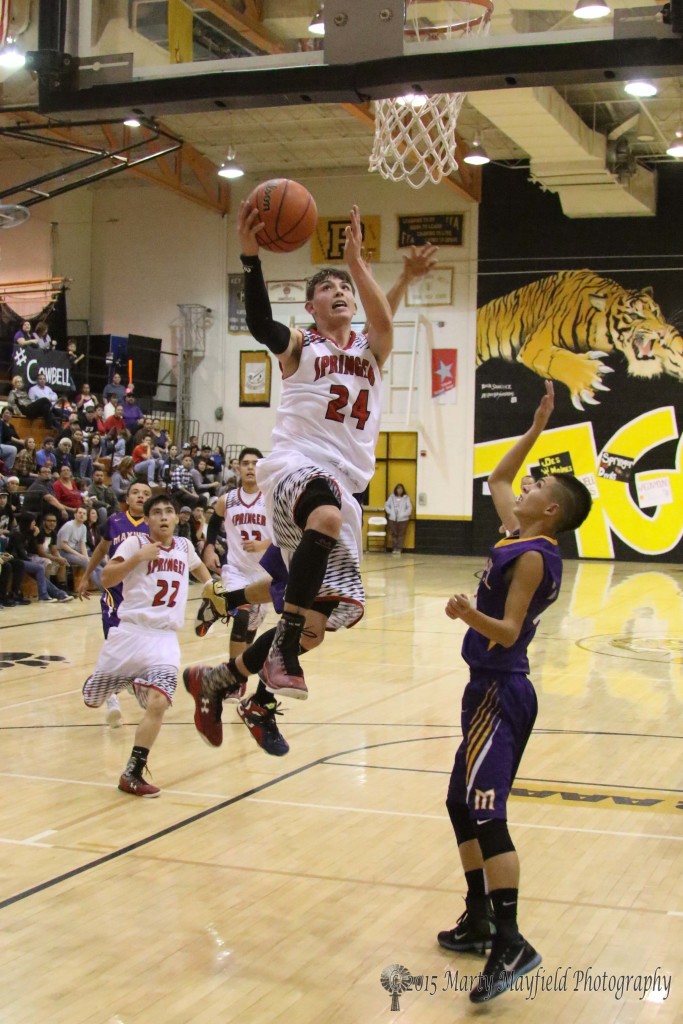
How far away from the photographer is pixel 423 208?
24.8m

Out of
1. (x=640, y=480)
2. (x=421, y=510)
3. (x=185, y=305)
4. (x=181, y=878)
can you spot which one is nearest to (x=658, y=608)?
(x=640, y=480)

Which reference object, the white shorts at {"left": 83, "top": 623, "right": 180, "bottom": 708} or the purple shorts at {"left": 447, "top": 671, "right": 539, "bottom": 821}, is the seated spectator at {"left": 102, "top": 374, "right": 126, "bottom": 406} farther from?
the purple shorts at {"left": 447, "top": 671, "right": 539, "bottom": 821}

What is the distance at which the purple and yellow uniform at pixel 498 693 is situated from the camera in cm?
400

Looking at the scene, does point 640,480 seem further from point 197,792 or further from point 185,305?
point 197,792

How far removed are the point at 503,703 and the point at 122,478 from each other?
Result: 572 inches

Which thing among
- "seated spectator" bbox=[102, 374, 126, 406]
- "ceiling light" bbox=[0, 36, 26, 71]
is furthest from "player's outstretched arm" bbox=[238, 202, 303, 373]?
"seated spectator" bbox=[102, 374, 126, 406]

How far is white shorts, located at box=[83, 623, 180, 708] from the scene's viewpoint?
259 inches

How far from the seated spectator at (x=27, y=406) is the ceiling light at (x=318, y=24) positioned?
15650mm

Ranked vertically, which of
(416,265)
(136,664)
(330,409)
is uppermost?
(416,265)

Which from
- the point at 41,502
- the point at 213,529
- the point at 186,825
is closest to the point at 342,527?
the point at 186,825

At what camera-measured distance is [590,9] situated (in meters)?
4.74

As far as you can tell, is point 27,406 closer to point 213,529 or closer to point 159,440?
point 159,440

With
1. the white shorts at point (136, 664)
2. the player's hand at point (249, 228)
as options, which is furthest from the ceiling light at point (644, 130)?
the player's hand at point (249, 228)

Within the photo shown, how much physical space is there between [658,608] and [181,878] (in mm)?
11635
